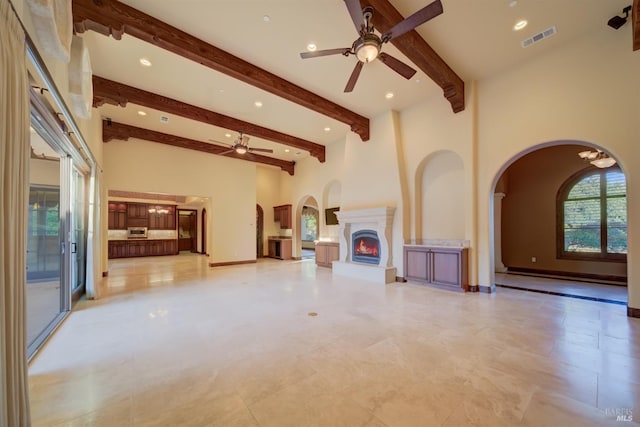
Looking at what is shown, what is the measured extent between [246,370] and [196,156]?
7732mm

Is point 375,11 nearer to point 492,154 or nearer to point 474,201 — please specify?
point 492,154

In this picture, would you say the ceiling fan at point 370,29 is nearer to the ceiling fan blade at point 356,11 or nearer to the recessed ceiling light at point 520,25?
the ceiling fan blade at point 356,11

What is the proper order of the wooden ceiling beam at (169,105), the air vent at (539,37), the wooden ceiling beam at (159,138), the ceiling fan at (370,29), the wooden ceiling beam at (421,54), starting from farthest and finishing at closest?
the wooden ceiling beam at (159,138), the wooden ceiling beam at (169,105), the air vent at (539,37), the wooden ceiling beam at (421,54), the ceiling fan at (370,29)

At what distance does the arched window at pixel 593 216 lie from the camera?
5.87m

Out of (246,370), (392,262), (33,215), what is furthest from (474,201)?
(33,215)

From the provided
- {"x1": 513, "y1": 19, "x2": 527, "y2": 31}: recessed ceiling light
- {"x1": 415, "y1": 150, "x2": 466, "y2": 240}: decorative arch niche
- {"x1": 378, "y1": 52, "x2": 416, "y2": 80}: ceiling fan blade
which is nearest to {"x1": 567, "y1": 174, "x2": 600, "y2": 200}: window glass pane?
{"x1": 415, "y1": 150, "x2": 466, "y2": 240}: decorative arch niche

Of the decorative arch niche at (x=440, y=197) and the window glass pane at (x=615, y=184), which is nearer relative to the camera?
the decorative arch niche at (x=440, y=197)

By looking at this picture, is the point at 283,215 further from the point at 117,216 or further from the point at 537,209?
the point at 537,209

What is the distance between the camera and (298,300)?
15.1 ft

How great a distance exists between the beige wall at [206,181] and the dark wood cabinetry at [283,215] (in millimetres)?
1591

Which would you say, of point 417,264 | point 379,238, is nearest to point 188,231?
point 379,238

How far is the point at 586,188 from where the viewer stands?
20.6 ft

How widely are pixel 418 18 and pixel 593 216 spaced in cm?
693

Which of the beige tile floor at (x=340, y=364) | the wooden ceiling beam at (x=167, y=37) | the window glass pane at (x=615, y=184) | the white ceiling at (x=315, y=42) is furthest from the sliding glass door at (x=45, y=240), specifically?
the window glass pane at (x=615, y=184)
